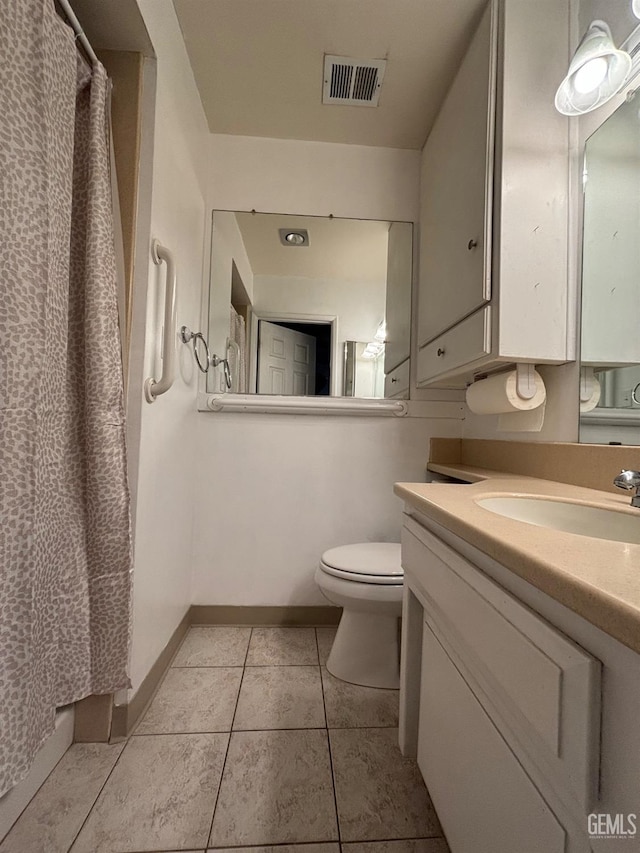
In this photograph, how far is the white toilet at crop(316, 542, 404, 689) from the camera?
1.28 meters

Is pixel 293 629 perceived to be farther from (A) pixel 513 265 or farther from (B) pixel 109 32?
(B) pixel 109 32

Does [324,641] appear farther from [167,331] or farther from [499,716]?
[167,331]

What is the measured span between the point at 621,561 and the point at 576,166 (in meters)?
1.23

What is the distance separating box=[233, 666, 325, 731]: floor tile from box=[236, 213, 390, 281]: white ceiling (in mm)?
1682

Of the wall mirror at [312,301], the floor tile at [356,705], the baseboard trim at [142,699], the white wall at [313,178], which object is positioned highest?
the white wall at [313,178]

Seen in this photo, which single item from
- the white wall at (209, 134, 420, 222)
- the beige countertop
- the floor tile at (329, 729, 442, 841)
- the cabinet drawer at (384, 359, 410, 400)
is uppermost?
the white wall at (209, 134, 420, 222)

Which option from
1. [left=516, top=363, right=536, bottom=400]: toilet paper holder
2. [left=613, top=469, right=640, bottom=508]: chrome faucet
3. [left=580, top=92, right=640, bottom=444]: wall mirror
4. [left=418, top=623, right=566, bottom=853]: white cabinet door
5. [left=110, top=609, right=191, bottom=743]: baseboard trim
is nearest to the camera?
[left=418, top=623, right=566, bottom=853]: white cabinet door

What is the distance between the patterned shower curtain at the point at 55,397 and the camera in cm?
72

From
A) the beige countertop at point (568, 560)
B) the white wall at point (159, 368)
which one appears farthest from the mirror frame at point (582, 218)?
the white wall at point (159, 368)

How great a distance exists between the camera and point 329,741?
1.07 m

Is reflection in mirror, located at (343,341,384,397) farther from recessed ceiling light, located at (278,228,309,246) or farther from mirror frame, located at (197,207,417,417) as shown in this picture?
recessed ceiling light, located at (278,228,309,246)

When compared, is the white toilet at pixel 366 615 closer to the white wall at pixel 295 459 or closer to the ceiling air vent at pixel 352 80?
the white wall at pixel 295 459

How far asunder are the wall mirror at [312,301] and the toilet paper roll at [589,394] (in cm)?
80

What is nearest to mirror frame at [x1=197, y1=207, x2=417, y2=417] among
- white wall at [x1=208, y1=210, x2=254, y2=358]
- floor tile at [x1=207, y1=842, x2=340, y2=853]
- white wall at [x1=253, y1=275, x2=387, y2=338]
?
white wall at [x1=208, y1=210, x2=254, y2=358]
